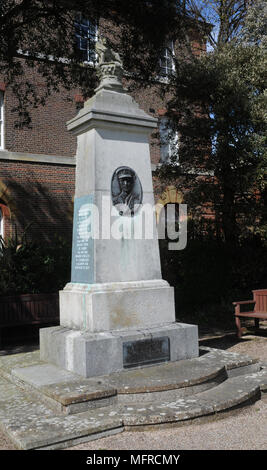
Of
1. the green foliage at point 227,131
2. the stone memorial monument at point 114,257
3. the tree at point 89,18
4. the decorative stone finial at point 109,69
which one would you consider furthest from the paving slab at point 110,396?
the tree at point 89,18

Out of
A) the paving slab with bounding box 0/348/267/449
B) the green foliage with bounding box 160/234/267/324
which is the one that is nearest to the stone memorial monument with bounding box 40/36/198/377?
the paving slab with bounding box 0/348/267/449

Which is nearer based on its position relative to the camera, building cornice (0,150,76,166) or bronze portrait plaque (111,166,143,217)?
bronze portrait plaque (111,166,143,217)

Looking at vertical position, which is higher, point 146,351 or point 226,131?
point 226,131

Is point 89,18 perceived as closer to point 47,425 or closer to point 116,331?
point 116,331

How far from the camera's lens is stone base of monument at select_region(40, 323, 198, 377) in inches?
233

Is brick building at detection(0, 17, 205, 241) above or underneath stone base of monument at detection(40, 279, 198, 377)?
above

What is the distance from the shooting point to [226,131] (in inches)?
502

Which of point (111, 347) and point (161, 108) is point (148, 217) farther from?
point (161, 108)

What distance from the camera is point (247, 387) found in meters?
5.84

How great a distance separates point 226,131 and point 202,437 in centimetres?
957

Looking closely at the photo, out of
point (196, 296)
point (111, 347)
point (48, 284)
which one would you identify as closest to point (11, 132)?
point (48, 284)

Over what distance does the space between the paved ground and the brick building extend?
1165cm

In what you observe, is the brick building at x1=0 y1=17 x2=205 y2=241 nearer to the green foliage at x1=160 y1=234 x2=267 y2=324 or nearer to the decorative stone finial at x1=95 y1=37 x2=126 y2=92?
the green foliage at x1=160 y1=234 x2=267 y2=324

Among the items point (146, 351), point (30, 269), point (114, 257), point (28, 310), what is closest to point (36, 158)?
point (30, 269)
